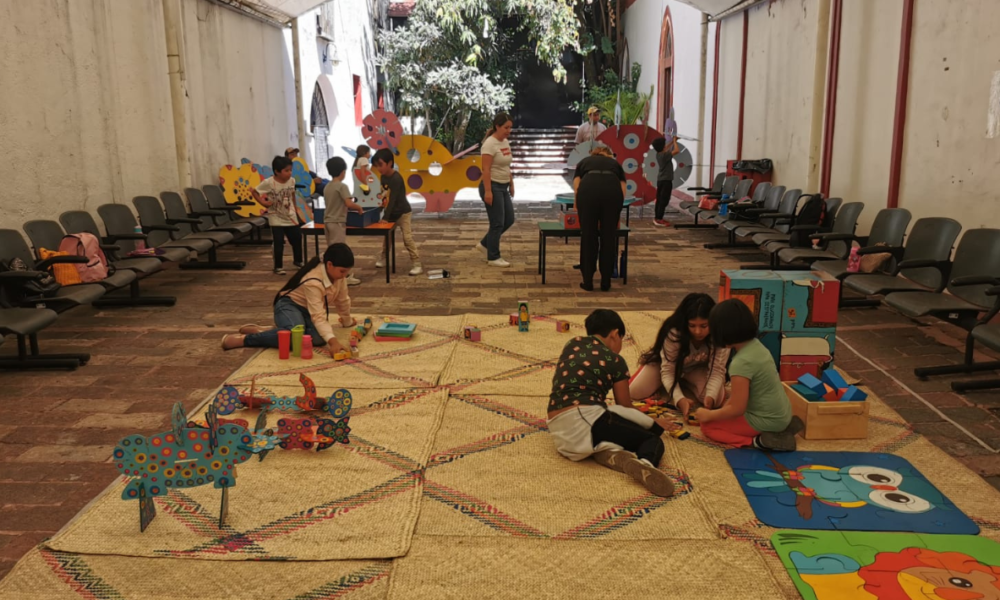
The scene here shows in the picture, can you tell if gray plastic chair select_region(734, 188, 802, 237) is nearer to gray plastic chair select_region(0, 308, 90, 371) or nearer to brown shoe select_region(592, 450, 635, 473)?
brown shoe select_region(592, 450, 635, 473)

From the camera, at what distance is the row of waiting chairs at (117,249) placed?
5.78 metres

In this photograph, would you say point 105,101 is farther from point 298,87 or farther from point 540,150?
point 540,150

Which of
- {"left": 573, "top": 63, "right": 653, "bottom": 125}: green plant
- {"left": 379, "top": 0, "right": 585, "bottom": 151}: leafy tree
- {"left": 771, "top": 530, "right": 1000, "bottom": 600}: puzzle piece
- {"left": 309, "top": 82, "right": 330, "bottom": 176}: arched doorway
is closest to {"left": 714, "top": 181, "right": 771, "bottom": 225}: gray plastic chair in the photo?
{"left": 771, "top": 530, "right": 1000, "bottom": 600}: puzzle piece

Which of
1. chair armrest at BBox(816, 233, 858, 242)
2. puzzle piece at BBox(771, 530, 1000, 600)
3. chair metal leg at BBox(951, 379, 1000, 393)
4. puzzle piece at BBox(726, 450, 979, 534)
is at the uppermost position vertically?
chair armrest at BBox(816, 233, 858, 242)

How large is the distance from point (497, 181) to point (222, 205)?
388 centimetres

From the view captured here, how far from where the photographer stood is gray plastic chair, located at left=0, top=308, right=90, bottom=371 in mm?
5504

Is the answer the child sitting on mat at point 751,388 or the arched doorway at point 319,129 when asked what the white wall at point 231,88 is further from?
the child sitting on mat at point 751,388

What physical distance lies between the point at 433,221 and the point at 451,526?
10577 millimetres

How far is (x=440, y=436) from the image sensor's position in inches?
178

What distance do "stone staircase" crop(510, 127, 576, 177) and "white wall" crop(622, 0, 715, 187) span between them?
3.26 meters

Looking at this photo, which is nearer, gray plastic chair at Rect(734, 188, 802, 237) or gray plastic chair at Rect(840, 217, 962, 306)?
gray plastic chair at Rect(840, 217, 962, 306)

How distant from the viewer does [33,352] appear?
586 cm

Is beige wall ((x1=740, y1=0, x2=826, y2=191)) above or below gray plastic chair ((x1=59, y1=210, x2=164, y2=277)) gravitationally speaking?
above

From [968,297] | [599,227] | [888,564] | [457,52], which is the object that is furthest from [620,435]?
[457,52]
